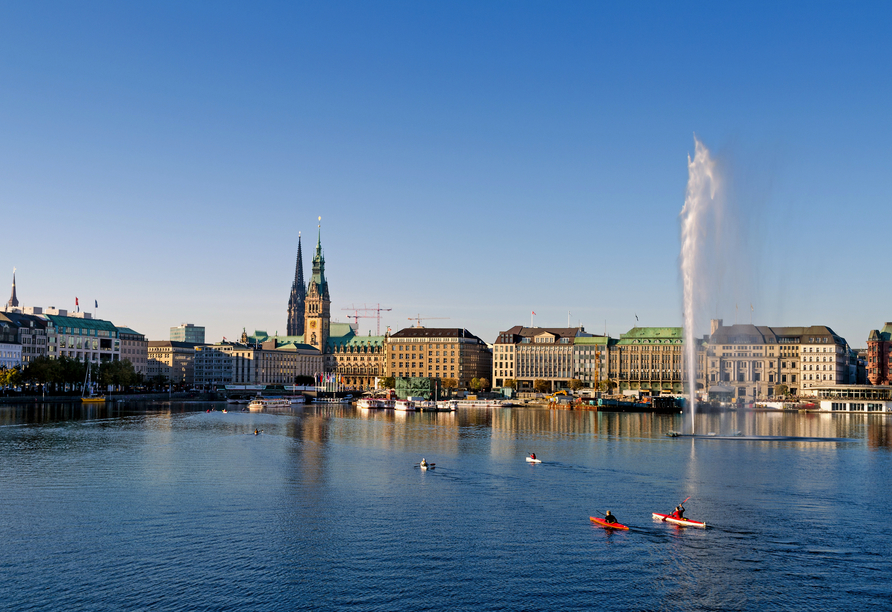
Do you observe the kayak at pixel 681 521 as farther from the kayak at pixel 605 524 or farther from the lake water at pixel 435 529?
the kayak at pixel 605 524

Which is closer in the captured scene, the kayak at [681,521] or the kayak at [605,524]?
the kayak at [605,524]

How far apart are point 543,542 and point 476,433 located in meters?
75.6

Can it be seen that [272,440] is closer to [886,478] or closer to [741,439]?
[741,439]

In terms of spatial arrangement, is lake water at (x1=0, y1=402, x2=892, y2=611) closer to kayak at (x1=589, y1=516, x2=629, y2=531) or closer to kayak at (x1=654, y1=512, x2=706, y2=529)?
kayak at (x1=589, y1=516, x2=629, y2=531)

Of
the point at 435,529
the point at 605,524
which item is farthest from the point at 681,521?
the point at 435,529

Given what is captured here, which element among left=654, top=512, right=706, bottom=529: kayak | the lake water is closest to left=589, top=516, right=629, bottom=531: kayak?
the lake water

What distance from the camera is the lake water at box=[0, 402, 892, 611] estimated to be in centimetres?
4016

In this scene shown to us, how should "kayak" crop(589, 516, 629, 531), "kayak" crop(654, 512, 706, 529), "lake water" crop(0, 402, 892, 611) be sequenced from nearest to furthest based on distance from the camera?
"lake water" crop(0, 402, 892, 611)
"kayak" crop(589, 516, 629, 531)
"kayak" crop(654, 512, 706, 529)

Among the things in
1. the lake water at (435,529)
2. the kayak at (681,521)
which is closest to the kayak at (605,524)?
the lake water at (435,529)

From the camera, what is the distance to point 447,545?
48.3 m

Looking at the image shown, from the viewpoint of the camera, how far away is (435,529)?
5219 cm

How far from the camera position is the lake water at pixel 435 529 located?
1581 inches

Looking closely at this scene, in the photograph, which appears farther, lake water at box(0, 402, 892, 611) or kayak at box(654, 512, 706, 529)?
kayak at box(654, 512, 706, 529)

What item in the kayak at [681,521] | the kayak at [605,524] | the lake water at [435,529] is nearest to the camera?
the lake water at [435,529]
